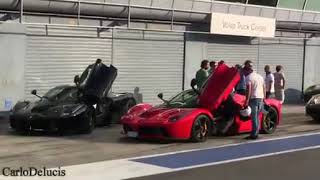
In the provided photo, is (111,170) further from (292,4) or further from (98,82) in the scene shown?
(292,4)

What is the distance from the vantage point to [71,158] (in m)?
10.9

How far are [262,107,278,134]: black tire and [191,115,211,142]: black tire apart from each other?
1.87m

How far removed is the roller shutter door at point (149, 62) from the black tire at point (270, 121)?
8612 millimetres

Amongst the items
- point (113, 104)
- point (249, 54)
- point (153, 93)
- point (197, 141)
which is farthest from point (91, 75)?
point (249, 54)

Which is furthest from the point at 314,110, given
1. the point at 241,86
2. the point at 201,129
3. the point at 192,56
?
the point at 192,56

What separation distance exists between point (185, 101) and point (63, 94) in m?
3.29

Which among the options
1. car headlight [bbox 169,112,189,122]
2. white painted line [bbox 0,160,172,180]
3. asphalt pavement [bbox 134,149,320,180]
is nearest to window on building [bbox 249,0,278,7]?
car headlight [bbox 169,112,189,122]

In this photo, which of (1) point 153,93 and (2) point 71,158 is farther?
(1) point 153,93

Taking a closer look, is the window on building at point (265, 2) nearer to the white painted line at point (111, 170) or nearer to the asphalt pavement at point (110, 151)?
the asphalt pavement at point (110, 151)

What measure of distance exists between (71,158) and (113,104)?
578cm

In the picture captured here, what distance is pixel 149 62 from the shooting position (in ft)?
76.3

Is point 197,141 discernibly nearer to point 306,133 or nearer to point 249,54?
point 306,133

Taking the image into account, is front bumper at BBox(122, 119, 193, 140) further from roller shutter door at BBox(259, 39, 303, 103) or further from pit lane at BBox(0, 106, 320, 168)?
roller shutter door at BBox(259, 39, 303, 103)

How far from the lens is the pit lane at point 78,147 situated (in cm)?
1071
